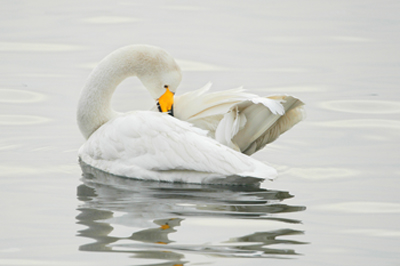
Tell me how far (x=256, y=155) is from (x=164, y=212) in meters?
2.33

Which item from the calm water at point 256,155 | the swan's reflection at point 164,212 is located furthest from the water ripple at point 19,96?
the swan's reflection at point 164,212

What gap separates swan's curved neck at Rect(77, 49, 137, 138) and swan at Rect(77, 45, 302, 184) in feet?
0.04

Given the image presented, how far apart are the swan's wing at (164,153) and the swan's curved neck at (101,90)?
0.61 meters

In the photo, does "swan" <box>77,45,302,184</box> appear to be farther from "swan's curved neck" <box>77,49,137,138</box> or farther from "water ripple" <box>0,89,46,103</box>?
"water ripple" <box>0,89,46,103</box>

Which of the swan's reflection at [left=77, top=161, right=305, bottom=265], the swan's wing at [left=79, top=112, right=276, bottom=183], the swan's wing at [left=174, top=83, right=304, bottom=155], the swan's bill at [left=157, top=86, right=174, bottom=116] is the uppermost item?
the swan's bill at [left=157, top=86, right=174, bottom=116]

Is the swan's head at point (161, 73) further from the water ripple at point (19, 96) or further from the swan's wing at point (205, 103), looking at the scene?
the water ripple at point (19, 96)

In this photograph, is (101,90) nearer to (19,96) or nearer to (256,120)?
(256,120)

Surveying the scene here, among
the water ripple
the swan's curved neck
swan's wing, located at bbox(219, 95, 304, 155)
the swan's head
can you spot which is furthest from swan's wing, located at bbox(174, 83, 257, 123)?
the water ripple

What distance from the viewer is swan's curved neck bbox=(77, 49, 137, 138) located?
26.2 feet

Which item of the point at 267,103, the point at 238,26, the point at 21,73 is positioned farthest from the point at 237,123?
the point at 238,26

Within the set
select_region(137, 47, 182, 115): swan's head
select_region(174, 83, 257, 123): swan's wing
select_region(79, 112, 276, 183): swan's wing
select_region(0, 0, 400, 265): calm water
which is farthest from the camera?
select_region(137, 47, 182, 115): swan's head

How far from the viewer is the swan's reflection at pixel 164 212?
5332 millimetres

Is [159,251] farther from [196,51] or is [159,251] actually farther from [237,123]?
[196,51]

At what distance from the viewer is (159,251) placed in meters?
5.25
